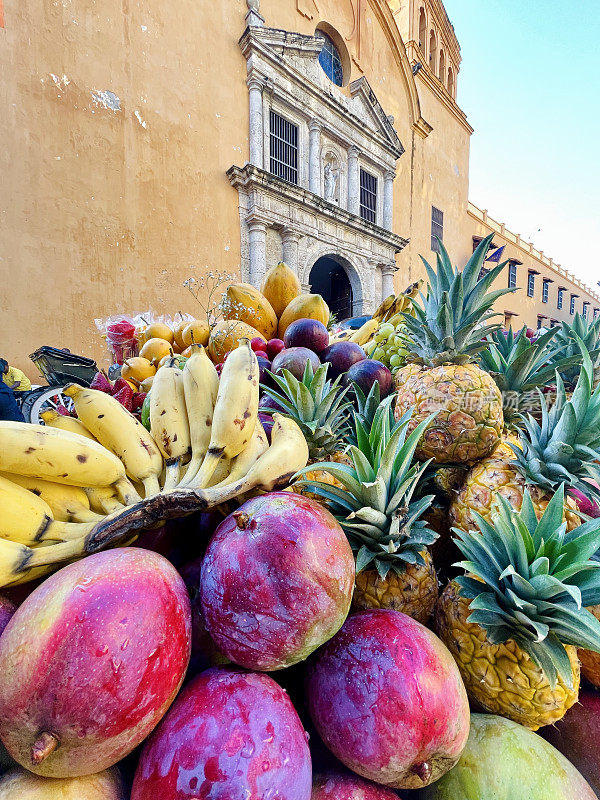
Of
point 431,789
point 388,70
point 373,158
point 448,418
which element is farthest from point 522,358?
point 388,70

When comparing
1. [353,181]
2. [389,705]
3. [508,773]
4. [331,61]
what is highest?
[331,61]

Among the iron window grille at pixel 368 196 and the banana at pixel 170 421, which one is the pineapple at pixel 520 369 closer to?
the banana at pixel 170 421

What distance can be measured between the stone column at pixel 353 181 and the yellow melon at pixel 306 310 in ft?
30.7

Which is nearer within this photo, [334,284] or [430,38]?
[334,284]

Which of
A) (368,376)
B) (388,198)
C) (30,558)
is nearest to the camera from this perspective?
(30,558)

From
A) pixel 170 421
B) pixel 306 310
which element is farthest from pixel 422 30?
pixel 170 421

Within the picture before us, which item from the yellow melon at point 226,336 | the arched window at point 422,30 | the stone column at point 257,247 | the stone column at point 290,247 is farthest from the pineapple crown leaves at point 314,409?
the arched window at point 422,30

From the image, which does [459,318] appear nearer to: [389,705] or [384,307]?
[389,705]

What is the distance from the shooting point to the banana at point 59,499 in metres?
1.12

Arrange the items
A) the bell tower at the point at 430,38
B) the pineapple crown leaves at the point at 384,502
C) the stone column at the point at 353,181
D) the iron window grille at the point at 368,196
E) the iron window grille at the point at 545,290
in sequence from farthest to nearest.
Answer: the iron window grille at the point at 545,290
the bell tower at the point at 430,38
the iron window grille at the point at 368,196
the stone column at the point at 353,181
the pineapple crown leaves at the point at 384,502

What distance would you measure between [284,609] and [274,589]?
0.05 metres

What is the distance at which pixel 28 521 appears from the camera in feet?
3.28

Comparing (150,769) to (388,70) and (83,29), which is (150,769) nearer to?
(83,29)

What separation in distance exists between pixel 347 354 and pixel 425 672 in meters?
1.74
